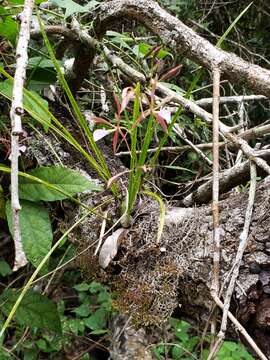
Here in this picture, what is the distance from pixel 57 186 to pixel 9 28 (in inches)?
12.2

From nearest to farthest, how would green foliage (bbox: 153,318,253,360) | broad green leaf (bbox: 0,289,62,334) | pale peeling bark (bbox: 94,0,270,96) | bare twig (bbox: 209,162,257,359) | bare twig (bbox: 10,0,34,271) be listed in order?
bare twig (bbox: 10,0,34,271), bare twig (bbox: 209,162,257,359), pale peeling bark (bbox: 94,0,270,96), broad green leaf (bbox: 0,289,62,334), green foliage (bbox: 153,318,253,360)

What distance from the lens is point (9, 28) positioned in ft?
2.95

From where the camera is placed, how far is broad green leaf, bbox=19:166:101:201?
0.81 meters

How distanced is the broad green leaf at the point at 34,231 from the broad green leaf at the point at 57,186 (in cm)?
2

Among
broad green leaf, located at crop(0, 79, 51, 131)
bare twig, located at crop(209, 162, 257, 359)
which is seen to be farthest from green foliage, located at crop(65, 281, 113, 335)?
bare twig, located at crop(209, 162, 257, 359)

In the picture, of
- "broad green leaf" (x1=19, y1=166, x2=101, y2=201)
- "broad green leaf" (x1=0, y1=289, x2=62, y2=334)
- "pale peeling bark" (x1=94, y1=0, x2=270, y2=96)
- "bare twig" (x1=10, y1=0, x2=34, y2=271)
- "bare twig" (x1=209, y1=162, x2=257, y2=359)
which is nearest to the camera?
"bare twig" (x1=10, y1=0, x2=34, y2=271)

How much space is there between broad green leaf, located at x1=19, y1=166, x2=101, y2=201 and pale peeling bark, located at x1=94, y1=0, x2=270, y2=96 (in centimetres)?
25

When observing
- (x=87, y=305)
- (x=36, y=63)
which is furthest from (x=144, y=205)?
(x=87, y=305)

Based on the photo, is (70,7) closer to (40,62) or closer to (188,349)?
(40,62)

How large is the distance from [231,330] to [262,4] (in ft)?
4.93

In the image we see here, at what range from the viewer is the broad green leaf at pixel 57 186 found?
31.8 inches

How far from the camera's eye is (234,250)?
657 mm

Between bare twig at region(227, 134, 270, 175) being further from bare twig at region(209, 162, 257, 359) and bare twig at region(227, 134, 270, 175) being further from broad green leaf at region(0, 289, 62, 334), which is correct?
broad green leaf at region(0, 289, 62, 334)

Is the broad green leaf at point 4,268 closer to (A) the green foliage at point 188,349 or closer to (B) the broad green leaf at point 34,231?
(A) the green foliage at point 188,349
